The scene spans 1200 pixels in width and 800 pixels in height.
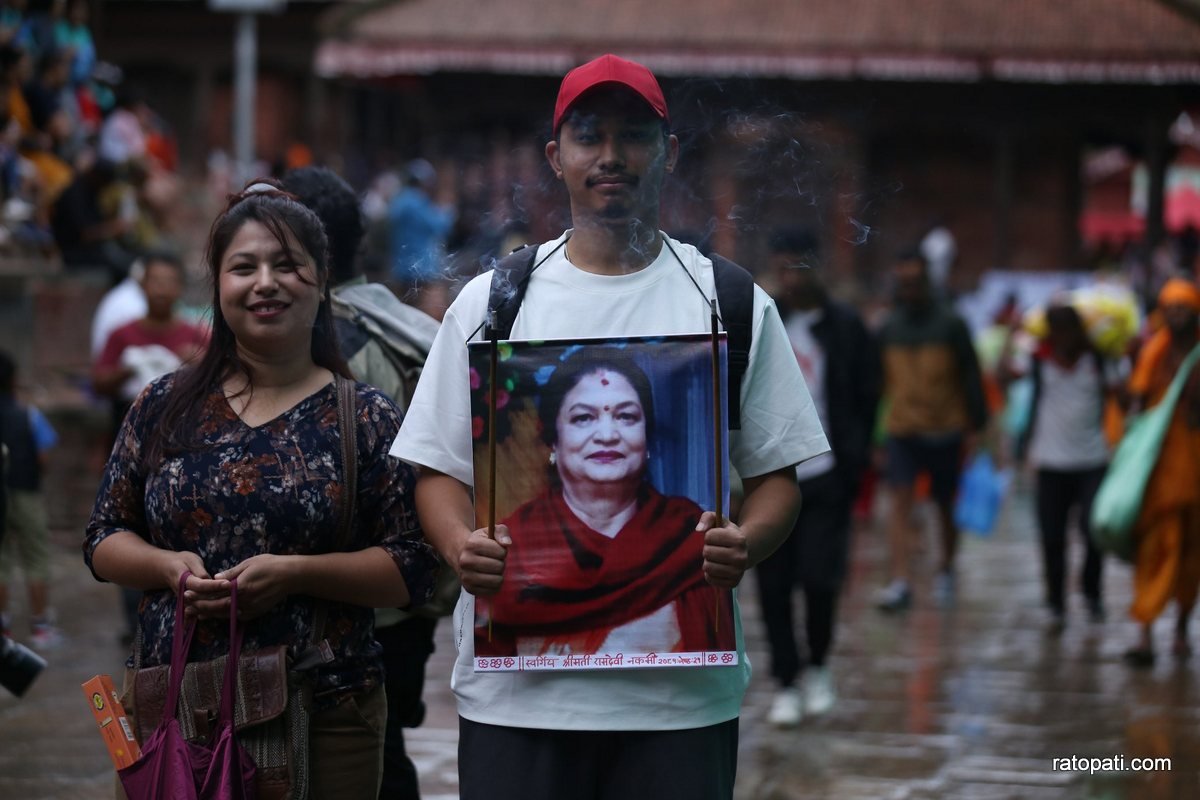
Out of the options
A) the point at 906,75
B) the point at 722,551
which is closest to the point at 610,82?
the point at 722,551

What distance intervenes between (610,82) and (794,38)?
22.5 m

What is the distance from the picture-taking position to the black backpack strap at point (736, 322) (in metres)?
3.20

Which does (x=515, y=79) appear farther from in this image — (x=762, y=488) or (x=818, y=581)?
(x=762, y=488)

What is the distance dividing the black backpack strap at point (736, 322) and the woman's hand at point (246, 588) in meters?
0.90

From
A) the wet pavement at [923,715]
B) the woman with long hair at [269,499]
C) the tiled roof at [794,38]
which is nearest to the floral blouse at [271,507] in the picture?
the woman with long hair at [269,499]

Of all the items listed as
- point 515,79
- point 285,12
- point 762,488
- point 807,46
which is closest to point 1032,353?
point 762,488

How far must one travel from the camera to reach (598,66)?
3.23 metres

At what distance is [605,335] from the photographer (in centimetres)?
319

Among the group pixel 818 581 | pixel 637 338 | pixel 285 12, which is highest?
pixel 285 12

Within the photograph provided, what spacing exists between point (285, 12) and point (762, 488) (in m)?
32.5

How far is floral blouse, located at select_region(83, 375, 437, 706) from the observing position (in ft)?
11.0

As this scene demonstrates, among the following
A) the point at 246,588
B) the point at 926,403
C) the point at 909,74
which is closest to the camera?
the point at 246,588

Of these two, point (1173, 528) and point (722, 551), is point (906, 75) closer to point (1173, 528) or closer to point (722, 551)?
point (1173, 528)

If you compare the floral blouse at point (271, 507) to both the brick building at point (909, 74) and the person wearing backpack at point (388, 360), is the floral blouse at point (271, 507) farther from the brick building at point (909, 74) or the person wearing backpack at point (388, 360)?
the brick building at point (909, 74)
